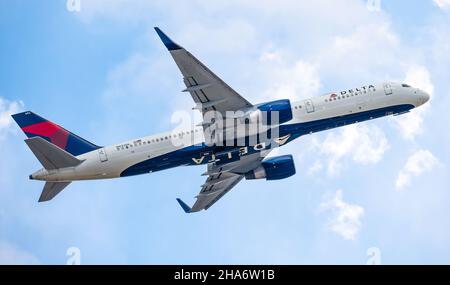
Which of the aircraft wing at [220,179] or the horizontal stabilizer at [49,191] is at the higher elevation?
the aircraft wing at [220,179]

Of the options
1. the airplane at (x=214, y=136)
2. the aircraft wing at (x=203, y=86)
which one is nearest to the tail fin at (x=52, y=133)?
the airplane at (x=214, y=136)

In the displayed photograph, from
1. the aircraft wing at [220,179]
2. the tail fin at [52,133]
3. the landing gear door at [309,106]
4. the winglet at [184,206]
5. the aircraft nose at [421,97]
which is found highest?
the aircraft nose at [421,97]

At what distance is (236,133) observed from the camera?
58.0 m

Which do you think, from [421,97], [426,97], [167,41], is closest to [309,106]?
[421,97]

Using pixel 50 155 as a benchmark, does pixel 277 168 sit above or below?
above

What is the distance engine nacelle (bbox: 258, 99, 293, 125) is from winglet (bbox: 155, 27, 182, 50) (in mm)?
10663

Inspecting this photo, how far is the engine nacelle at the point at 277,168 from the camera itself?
63344 millimetres

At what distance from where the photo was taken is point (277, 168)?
208 feet

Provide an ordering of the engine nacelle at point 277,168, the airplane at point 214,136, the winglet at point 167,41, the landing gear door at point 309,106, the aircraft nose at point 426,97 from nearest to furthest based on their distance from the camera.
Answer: the winglet at point 167,41
the airplane at point 214,136
the landing gear door at point 309,106
the aircraft nose at point 426,97
the engine nacelle at point 277,168

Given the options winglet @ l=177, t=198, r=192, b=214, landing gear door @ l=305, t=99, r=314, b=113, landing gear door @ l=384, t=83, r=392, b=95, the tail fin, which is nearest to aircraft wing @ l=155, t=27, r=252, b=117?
landing gear door @ l=305, t=99, r=314, b=113

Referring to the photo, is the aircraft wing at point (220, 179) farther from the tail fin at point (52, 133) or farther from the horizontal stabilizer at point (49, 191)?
the horizontal stabilizer at point (49, 191)

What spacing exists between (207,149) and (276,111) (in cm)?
696

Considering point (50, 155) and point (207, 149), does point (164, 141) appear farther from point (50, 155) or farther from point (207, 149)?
point (50, 155)
